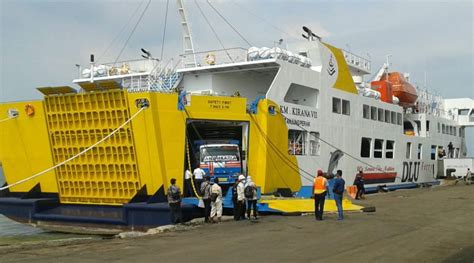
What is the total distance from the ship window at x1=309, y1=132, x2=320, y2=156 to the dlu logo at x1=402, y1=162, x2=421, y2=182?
10.7m

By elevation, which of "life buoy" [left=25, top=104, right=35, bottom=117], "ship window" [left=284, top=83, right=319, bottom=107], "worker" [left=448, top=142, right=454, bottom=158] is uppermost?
"ship window" [left=284, top=83, right=319, bottom=107]

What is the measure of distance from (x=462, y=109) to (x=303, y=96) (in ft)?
82.7

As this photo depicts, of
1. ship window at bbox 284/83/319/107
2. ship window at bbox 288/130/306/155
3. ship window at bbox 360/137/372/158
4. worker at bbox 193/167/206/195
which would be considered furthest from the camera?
ship window at bbox 360/137/372/158

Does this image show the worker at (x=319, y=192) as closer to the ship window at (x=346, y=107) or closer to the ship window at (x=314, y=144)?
the ship window at (x=314, y=144)

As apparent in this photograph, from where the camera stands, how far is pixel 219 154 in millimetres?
17109

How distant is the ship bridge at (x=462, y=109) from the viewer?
41.4 m

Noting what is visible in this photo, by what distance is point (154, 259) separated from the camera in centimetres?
848

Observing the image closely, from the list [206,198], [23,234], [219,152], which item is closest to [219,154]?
[219,152]

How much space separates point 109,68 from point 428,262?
18.3m

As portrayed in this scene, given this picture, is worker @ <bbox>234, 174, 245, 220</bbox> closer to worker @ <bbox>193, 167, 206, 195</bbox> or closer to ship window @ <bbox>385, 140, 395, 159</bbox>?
worker @ <bbox>193, 167, 206, 195</bbox>

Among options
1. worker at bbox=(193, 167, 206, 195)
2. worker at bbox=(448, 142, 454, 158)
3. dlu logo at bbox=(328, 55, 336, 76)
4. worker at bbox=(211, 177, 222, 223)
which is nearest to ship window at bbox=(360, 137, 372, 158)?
dlu logo at bbox=(328, 55, 336, 76)

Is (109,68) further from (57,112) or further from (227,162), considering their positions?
(227,162)

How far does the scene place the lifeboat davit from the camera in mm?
31906

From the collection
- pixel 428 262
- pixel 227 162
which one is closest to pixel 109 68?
pixel 227 162
